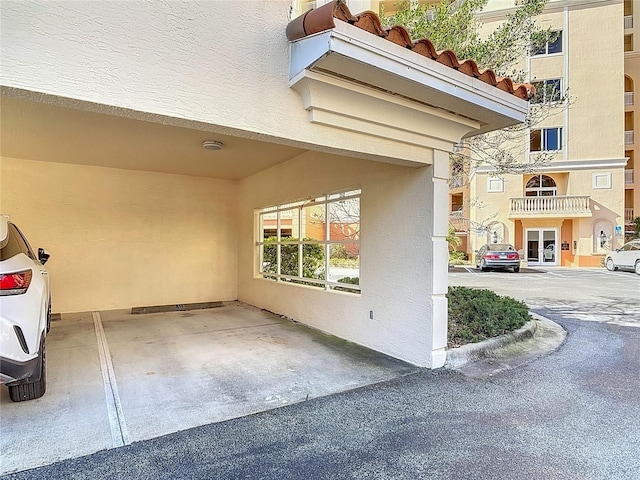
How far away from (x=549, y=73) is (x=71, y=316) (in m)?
24.7

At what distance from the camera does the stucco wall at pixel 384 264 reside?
449cm

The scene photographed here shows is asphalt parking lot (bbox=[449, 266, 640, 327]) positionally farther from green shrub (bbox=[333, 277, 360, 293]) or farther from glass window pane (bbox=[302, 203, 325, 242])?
glass window pane (bbox=[302, 203, 325, 242])

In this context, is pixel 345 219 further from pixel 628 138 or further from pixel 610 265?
pixel 628 138

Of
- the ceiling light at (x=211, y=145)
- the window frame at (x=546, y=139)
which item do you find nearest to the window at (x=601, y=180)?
the window frame at (x=546, y=139)

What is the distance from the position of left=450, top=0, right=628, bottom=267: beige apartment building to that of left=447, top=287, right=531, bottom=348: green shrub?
13.9m

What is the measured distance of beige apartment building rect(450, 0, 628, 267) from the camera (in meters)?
20.3

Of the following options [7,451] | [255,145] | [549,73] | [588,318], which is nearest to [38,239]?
[255,145]

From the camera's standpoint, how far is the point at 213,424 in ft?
10.1

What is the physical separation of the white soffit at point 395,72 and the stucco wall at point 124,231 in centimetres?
612

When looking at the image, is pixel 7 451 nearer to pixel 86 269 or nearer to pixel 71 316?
pixel 71 316

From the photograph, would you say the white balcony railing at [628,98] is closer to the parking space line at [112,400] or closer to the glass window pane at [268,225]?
the glass window pane at [268,225]

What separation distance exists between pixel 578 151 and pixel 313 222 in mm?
20556

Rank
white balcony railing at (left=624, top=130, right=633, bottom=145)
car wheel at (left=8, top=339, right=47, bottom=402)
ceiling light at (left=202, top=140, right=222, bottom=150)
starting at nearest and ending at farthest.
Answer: car wheel at (left=8, top=339, right=47, bottom=402), ceiling light at (left=202, top=140, right=222, bottom=150), white balcony railing at (left=624, top=130, right=633, bottom=145)

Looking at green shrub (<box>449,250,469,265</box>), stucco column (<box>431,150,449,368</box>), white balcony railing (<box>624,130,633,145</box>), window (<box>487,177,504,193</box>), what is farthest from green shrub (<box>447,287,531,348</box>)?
white balcony railing (<box>624,130,633,145</box>)
